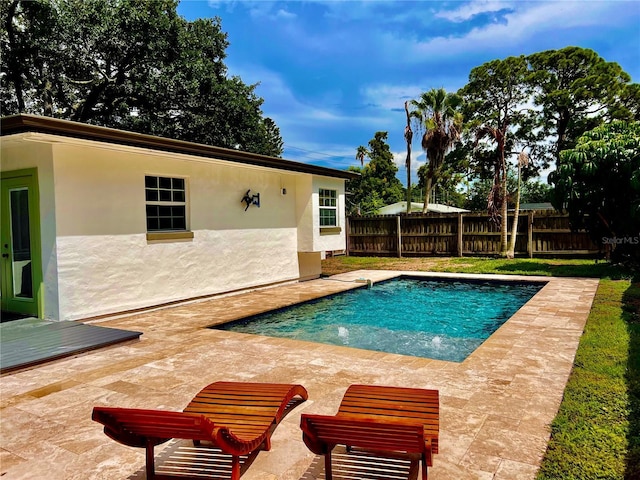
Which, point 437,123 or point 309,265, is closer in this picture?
point 309,265

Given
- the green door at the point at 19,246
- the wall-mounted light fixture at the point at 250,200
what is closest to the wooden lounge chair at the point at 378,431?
the green door at the point at 19,246

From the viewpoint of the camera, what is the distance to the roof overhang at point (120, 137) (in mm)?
6027

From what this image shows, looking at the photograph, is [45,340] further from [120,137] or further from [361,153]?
[361,153]

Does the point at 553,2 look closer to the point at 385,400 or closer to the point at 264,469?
the point at 385,400

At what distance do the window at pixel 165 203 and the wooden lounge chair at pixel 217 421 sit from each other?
6442mm

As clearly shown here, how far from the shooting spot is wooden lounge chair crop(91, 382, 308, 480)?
2299 mm

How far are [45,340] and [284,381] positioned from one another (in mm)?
Answer: 3774

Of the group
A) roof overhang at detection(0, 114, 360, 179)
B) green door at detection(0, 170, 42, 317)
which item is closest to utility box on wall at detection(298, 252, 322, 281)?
roof overhang at detection(0, 114, 360, 179)

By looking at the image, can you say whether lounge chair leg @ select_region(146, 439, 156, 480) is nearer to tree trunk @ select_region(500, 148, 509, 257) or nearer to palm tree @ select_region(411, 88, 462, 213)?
tree trunk @ select_region(500, 148, 509, 257)

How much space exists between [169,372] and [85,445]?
1.61 m

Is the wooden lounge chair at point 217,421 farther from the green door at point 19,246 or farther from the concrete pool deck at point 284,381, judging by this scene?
the green door at point 19,246

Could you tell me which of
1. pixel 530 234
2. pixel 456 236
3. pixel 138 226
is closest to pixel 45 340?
pixel 138 226

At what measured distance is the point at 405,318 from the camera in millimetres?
8883

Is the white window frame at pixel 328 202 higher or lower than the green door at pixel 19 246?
higher
